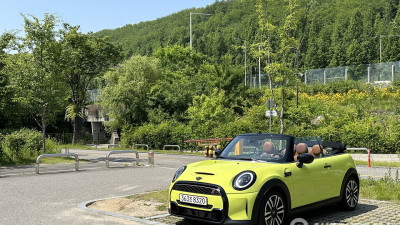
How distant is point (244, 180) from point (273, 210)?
674mm

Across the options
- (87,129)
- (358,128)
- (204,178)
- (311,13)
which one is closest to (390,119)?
(358,128)

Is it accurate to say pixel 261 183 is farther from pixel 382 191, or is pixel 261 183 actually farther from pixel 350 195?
pixel 382 191

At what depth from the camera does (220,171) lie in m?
6.42

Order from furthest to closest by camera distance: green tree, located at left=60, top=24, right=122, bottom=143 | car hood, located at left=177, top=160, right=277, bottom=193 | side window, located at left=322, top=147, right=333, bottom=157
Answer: green tree, located at left=60, top=24, right=122, bottom=143, side window, located at left=322, top=147, right=333, bottom=157, car hood, located at left=177, top=160, right=277, bottom=193

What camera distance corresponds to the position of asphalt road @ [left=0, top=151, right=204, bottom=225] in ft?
25.1

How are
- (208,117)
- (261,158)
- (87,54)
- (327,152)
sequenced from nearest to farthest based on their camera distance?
1. (261,158)
2. (327,152)
3. (87,54)
4. (208,117)

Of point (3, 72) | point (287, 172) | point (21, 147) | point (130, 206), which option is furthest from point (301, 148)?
point (3, 72)

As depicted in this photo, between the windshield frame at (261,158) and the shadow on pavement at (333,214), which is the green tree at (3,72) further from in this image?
the shadow on pavement at (333,214)

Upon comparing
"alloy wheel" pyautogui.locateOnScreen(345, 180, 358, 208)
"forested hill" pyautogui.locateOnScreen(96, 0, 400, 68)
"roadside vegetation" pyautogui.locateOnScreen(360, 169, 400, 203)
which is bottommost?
"roadside vegetation" pyautogui.locateOnScreen(360, 169, 400, 203)

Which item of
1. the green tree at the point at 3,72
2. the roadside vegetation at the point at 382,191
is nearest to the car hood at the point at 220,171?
the roadside vegetation at the point at 382,191

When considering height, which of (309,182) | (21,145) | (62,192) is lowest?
(62,192)

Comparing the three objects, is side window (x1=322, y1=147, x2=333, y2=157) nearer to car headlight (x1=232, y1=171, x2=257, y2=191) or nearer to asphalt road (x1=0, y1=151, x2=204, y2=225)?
car headlight (x1=232, y1=171, x2=257, y2=191)

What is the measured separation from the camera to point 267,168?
647 cm

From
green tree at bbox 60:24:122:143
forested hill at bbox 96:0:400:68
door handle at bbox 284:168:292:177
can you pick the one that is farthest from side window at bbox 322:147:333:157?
forested hill at bbox 96:0:400:68
